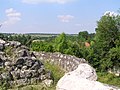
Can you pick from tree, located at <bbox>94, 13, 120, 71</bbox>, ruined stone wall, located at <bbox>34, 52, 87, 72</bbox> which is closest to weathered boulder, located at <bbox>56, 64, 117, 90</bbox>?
ruined stone wall, located at <bbox>34, 52, 87, 72</bbox>

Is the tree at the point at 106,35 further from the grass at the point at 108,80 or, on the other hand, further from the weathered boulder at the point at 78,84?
the weathered boulder at the point at 78,84

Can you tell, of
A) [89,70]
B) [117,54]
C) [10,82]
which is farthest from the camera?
[117,54]

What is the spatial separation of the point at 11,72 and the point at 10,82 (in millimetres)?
433

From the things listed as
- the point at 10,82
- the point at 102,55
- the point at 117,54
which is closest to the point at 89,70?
the point at 10,82

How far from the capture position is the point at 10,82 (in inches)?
400

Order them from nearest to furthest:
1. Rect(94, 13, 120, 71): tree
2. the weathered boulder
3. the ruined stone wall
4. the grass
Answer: the weathered boulder < the ruined stone wall < the grass < Rect(94, 13, 120, 71): tree

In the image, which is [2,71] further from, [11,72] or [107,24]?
[107,24]

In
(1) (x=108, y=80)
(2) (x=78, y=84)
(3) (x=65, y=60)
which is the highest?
(2) (x=78, y=84)

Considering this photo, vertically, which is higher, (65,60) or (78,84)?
(78,84)

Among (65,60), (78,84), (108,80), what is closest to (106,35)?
(108,80)

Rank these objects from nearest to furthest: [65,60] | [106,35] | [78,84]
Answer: [78,84] → [65,60] → [106,35]

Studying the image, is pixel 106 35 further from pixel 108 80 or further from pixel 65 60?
pixel 65 60

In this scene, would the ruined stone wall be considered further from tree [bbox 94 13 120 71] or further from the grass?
tree [bbox 94 13 120 71]

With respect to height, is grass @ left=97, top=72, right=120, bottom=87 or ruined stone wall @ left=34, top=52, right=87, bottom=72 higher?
ruined stone wall @ left=34, top=52, right=87, bottom=72
